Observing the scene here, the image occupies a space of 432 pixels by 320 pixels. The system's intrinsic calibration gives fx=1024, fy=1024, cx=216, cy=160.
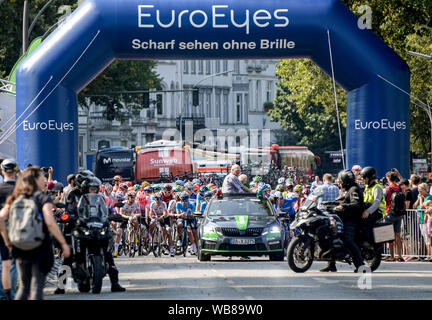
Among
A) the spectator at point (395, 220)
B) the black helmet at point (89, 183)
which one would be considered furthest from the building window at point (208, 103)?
the black helmet at point (89, 183)

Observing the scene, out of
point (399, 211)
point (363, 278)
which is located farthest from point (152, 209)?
point (363, 278)

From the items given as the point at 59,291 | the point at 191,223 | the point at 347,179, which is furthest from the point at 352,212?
the point at 191,223

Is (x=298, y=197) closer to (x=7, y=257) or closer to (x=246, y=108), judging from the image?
(x=7, y=257)

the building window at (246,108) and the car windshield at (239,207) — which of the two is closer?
the car windshield at (239,207)

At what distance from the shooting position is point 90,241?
14.3 meters

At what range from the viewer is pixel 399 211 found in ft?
67.6

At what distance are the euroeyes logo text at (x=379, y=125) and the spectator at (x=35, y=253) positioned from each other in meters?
12.5

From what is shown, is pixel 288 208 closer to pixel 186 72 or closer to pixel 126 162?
pixel 126 162

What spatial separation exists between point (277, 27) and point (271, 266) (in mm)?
5523

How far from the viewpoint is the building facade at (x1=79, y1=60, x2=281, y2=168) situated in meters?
80.4

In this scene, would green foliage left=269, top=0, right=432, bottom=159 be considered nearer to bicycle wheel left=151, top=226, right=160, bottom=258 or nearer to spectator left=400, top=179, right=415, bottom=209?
spectator left=400, top=179, right=415, bottom=209

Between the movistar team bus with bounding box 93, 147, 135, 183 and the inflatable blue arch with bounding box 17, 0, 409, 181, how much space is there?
36.5 m

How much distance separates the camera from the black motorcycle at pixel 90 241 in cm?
1416

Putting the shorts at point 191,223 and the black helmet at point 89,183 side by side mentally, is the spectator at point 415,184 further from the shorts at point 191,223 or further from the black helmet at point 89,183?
the black helmet at point 89,183
